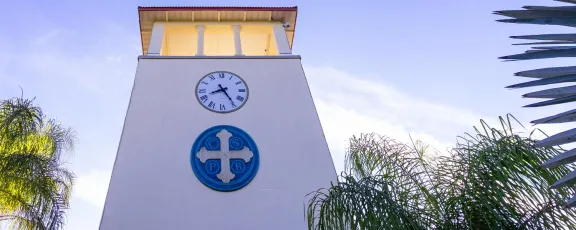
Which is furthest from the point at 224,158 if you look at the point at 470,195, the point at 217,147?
the point at 470,195

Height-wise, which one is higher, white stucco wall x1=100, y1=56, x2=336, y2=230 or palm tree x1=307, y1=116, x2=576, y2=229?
white stucco wall x1=100, y1=56, x2=336, y2=230

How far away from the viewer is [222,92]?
37.2 ft

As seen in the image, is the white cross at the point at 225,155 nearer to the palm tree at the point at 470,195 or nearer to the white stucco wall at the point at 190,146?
the white stucco wall at the point at 190,146

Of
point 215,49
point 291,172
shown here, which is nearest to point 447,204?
point 291,172

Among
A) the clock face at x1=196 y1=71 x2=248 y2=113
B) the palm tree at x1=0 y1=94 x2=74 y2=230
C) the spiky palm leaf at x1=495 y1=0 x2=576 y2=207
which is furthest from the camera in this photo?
the clock face at x1=196 y1=71 x2=248 y2=113

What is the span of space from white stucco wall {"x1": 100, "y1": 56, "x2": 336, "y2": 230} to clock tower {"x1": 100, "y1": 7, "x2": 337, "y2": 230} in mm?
17

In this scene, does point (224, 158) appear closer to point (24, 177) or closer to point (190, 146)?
point (190, 146)

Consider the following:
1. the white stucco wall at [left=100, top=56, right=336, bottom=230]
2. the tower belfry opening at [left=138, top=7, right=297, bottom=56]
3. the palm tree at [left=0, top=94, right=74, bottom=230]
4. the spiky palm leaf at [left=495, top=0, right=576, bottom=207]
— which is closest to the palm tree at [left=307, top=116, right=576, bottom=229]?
the spiky palm leaf at [left=495, top=0, right=576, bottom=207]

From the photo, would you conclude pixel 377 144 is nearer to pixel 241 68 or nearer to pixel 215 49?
pixel 241 68

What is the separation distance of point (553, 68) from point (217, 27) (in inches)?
441

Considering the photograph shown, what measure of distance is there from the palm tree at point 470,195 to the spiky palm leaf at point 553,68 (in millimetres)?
2026

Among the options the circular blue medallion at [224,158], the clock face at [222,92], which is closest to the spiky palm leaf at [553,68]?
the circular blue medallion at [224,158]

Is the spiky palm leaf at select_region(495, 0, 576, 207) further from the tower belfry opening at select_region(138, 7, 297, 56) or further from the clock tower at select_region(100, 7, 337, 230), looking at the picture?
the tower belfry opening at select_region(138, 7, 297, 56)

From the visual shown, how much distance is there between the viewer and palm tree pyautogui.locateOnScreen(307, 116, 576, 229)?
4.96 m
